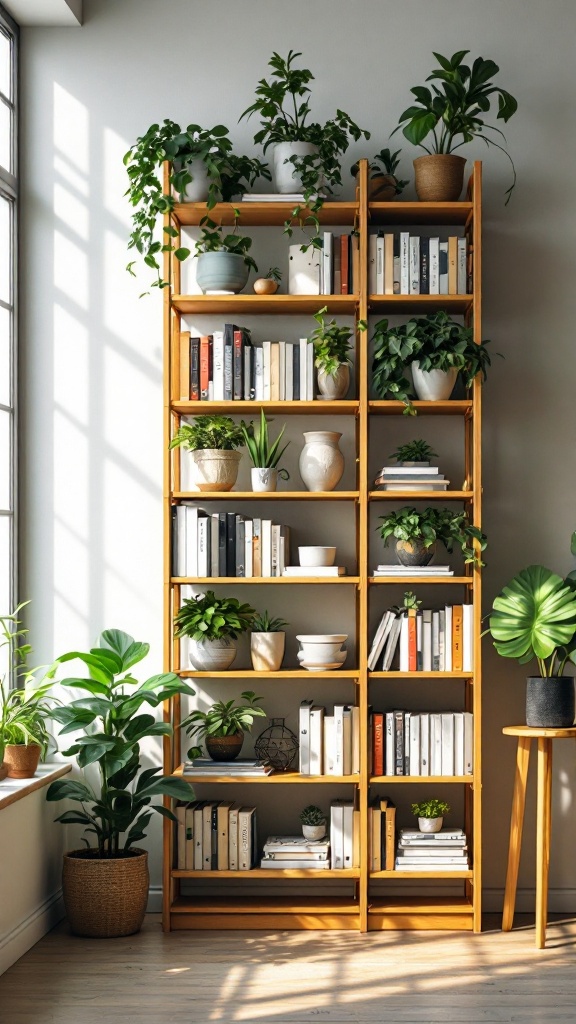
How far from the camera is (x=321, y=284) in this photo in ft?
13.3

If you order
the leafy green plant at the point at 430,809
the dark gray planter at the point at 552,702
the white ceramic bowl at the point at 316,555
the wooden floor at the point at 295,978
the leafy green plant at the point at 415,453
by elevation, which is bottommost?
the wooden floor at the point at 295,978

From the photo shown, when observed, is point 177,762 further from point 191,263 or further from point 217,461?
point 191,263

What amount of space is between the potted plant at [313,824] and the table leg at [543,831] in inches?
30.9

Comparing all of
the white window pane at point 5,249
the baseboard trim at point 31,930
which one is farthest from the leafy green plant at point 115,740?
the white window pane at point 5,249

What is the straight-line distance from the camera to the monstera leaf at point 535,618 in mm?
3756

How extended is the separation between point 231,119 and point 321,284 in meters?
0.83

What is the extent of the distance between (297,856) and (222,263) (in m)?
2.21

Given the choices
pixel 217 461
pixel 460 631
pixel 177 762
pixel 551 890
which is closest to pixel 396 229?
pixel 217 461

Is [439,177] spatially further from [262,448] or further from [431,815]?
[431,815]

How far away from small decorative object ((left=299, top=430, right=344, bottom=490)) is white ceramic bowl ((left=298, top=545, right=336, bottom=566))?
0.23 metres

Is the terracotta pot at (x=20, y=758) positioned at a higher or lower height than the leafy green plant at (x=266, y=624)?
lower

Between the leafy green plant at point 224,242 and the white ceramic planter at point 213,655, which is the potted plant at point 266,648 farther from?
the leafy green plant at point 224,242

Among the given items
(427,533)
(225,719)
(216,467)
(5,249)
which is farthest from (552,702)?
(5,249)

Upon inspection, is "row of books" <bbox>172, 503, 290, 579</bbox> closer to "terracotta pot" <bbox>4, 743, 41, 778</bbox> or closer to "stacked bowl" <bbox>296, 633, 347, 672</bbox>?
"stacked bowl" <bbox>296, 633, 347, 672</bbox>
